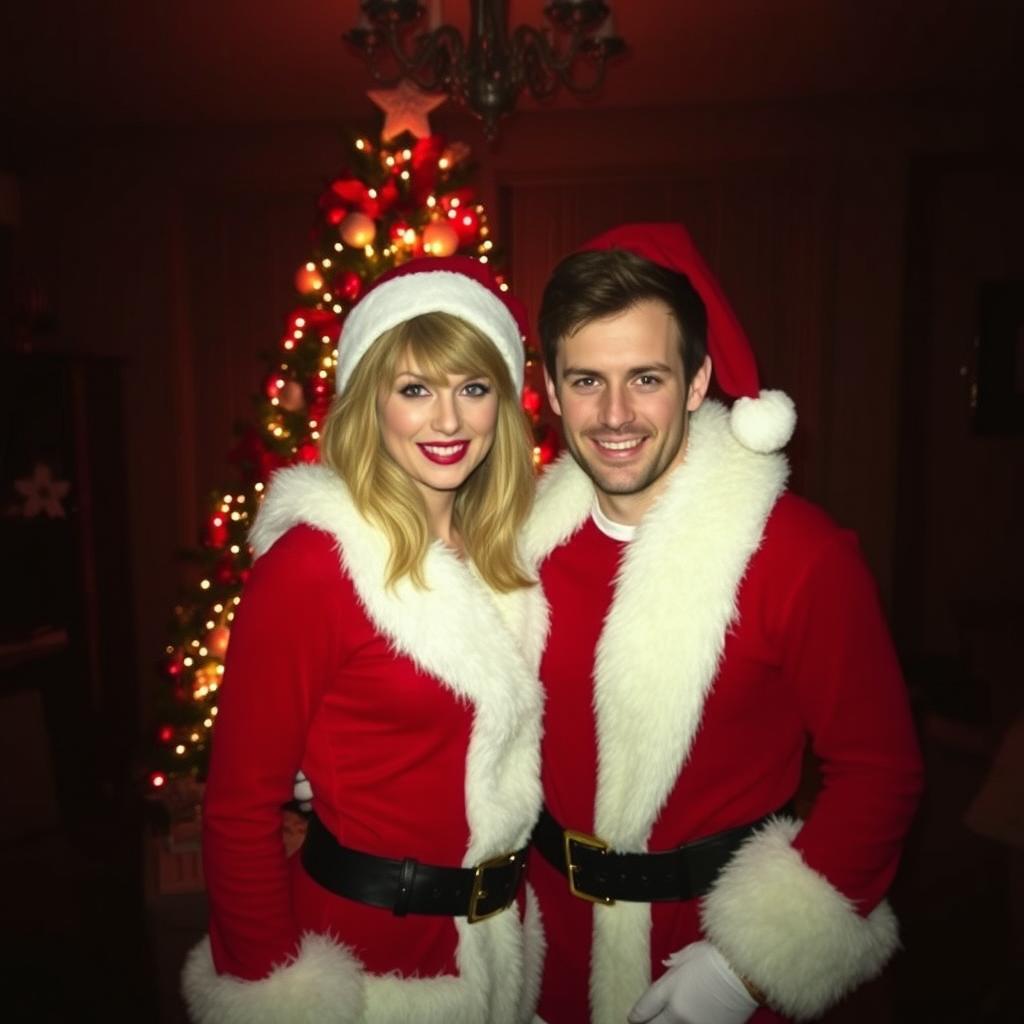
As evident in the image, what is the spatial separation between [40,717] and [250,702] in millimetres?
3418

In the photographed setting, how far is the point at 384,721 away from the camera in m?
1.41

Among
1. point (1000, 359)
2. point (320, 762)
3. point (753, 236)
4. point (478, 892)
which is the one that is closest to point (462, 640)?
point (320, 762)

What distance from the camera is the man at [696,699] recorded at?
1.39 m

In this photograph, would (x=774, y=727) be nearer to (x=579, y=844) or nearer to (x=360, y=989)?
(x=579, y=844)

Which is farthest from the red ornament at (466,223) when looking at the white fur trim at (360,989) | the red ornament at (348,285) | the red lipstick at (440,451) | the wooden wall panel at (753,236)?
the white fur trim at (360,989)

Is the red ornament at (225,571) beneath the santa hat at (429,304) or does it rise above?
beneath

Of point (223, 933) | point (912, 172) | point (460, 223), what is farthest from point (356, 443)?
point (912, 172)

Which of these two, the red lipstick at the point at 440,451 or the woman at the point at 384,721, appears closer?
the woman at the point at 384,721

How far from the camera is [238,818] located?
1308mm

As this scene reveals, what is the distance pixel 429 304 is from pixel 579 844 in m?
1.01

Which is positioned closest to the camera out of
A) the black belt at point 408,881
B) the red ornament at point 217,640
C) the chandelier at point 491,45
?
the black belt at point 408,881

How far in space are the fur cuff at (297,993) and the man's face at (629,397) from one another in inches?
36.0

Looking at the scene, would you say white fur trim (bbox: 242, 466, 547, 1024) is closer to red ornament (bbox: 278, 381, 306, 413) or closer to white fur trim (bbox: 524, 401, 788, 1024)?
white fur trim (bbox: 524, 401, 788, 1024)

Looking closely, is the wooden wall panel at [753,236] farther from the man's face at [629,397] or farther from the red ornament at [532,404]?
the man's face at [629,397]
